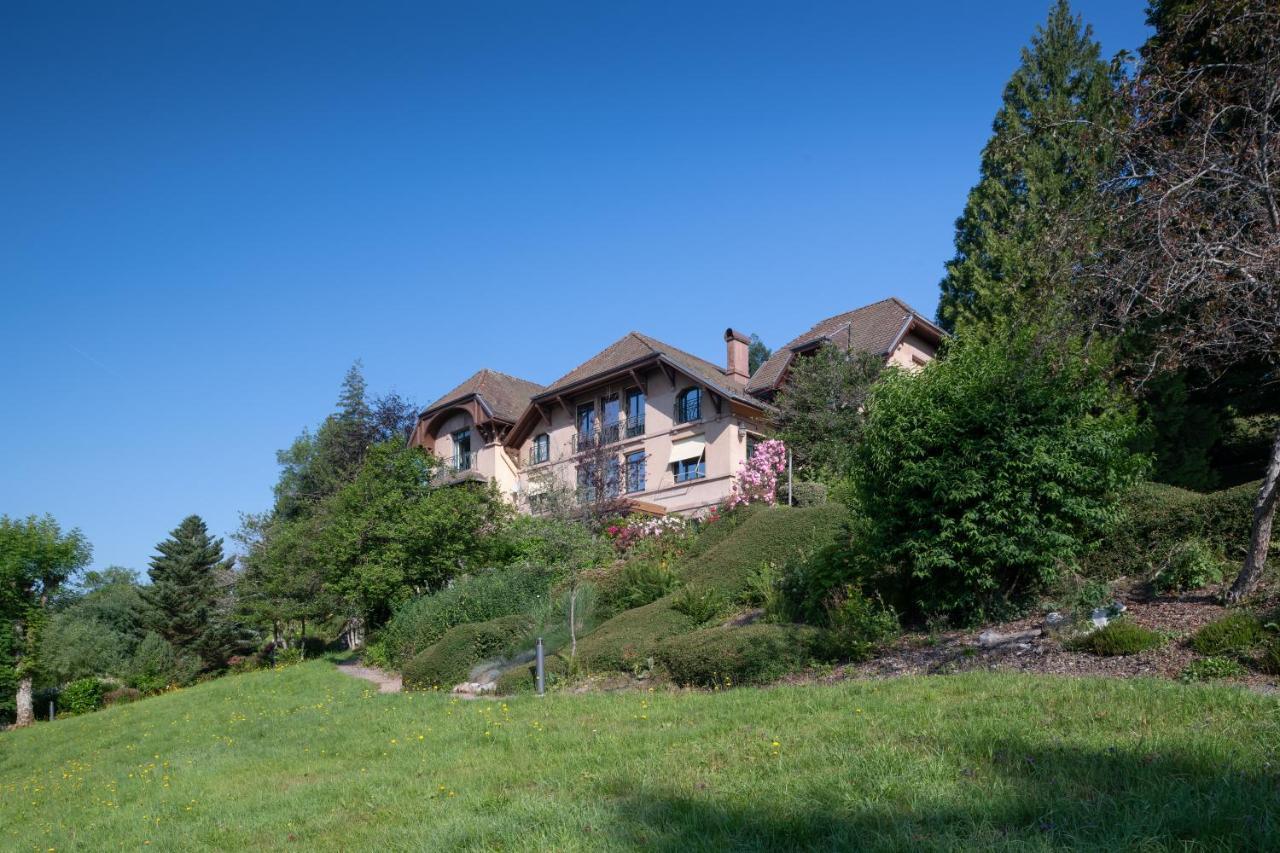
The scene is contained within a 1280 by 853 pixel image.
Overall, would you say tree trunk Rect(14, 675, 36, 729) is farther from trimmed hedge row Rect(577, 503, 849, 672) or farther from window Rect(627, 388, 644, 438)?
trimmed hedge row Rect(577, 503, 849, 672)

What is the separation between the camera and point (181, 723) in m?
16.8

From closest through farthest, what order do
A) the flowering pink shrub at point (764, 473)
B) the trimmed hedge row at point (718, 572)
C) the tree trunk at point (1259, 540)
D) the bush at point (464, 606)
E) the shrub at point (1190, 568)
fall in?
the tree trunk at point (1259, 540) < the shrub at point (1190, 568) < the trimmed hedge row at point (718, 572) < the bush at point (464, 606) < the flowering pink shrub at point (764, 473)

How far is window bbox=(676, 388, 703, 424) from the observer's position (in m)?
32.8

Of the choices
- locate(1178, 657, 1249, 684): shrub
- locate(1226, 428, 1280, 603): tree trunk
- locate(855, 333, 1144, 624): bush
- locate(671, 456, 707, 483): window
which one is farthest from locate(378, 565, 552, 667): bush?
locate(1178, 657, 1249, 684): shrub

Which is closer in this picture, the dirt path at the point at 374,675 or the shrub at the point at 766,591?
the shrub at the point at 766,591

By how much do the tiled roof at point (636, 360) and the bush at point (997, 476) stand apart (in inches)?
749

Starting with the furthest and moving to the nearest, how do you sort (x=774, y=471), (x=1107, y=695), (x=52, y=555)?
(x=52, y=555) < (x=774, y=471) < (x=1107, y=695)

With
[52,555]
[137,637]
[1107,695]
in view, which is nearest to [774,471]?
[1107,695]

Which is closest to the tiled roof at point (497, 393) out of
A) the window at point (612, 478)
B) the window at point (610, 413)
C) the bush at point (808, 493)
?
the window at point (610, 413)

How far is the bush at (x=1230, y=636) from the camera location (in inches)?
317

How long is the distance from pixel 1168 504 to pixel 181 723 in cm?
1722

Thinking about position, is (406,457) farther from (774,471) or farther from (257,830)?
(257,830)

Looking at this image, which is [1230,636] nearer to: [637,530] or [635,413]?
[637,530]

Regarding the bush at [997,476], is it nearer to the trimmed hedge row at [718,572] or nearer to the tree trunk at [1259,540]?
the tree trunk at [1259,540]
